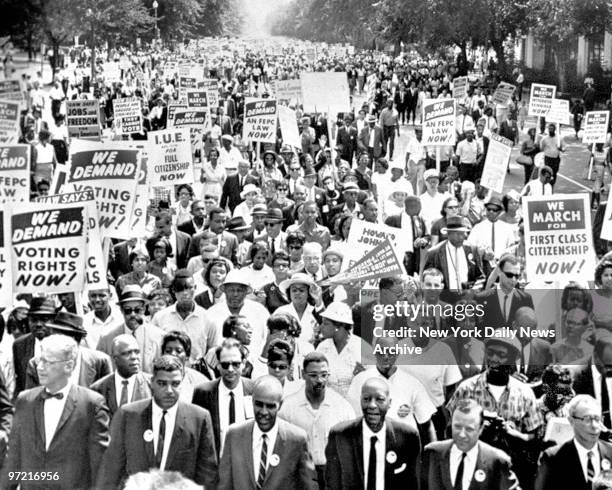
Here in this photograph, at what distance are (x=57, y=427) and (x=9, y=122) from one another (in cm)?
1138

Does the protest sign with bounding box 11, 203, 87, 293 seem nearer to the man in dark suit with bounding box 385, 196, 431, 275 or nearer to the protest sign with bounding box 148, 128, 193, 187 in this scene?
the man in dark suit with bounding box 385, 196, 431, 275

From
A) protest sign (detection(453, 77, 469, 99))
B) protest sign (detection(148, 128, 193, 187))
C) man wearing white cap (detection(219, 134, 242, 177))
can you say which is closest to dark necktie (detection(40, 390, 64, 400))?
protest sign (detection(148, 128, 193, 187))

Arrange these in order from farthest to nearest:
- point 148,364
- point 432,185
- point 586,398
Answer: point 432,185 → point 148,364 → point 586,398

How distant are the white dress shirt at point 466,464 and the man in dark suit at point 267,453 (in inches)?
29.3

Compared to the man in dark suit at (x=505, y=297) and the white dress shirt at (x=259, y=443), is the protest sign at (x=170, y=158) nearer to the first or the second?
the man in dark suit at (x=505, y=297)

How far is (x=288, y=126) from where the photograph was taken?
60.2ft

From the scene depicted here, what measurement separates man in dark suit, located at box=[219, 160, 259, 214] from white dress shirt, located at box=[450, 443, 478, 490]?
8.84m

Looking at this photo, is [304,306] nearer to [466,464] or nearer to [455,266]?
[455,266]

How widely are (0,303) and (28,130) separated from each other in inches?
562

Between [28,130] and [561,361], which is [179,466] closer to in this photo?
[561,361]

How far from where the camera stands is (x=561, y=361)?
7359 millimetres

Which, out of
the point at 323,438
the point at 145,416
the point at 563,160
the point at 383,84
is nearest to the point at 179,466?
the point at 145,416

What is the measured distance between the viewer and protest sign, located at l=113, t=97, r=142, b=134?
1978cm

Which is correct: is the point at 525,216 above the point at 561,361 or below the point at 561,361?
above
